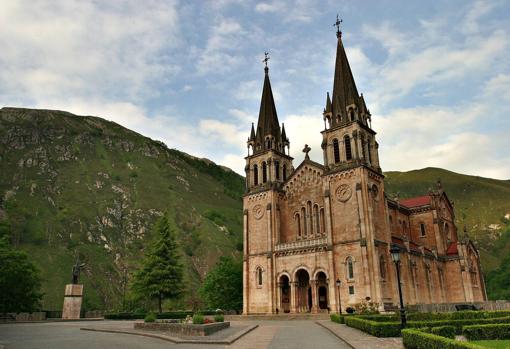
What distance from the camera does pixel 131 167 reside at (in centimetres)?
14025

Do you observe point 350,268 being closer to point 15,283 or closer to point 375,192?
point 375,192

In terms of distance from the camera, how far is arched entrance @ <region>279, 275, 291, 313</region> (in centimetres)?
4800

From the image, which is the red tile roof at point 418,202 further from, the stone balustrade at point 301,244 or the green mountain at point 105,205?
the green mountain at point 105,205

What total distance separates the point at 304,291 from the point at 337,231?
29.3 ft

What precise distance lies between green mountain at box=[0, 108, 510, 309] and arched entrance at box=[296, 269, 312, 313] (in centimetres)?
3678

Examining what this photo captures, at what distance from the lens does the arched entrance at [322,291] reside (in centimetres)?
4614

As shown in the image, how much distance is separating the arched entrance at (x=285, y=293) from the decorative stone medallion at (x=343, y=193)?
1150 centimetres

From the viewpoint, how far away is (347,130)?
1890 inches

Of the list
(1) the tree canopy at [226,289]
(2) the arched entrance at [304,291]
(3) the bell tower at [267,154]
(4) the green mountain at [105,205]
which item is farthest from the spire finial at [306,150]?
(4) the green mountain at [105,205]

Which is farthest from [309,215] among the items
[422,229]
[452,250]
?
[452,250]

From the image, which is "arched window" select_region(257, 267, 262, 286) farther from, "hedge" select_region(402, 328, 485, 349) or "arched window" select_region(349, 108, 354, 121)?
"hedge" select_region(402, 328, 485, 349)

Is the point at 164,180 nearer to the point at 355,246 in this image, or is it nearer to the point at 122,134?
the point at 122,134

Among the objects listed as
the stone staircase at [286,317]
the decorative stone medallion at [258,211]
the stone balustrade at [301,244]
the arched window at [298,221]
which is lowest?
the stone staircase at [286,317]

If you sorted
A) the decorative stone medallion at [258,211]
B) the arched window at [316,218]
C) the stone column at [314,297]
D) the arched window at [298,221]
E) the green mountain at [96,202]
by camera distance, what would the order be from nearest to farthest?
the stone column at [314,297]
the arched window at [316,218]
the arched window at [298,221]
the decorative stone medallion at [258,211]
the green mountain at [96,202]
